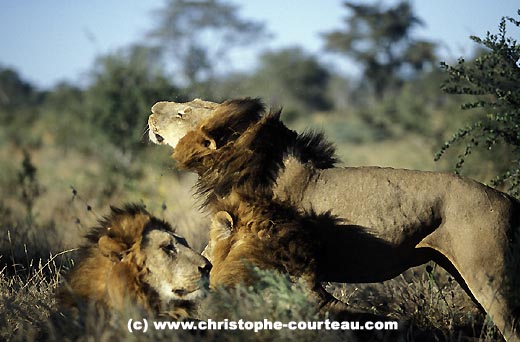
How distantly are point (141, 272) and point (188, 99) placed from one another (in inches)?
166

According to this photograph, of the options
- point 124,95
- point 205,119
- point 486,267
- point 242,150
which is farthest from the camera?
point 124,95

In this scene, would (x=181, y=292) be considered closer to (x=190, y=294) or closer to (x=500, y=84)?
(x=190, y=294)

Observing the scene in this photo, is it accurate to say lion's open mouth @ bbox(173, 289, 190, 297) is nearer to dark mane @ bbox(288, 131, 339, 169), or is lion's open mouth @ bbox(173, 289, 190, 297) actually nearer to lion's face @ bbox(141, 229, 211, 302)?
lion's face @ bbox(141, 229, 211, 302)

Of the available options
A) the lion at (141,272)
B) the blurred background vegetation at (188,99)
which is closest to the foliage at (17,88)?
the blurred background vegetation at (188,99)

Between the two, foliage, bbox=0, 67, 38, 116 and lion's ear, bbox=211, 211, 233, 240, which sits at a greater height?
foliage, bbox=0, 67, 38, 116

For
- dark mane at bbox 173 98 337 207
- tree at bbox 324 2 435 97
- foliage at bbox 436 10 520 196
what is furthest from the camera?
tree at bbox 324 2 435 97

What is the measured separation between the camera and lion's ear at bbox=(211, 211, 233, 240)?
197 inches

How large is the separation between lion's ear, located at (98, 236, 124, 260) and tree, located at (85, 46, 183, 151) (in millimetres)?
9390

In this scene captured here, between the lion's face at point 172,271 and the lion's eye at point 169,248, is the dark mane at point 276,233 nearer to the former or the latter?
the lion's face at point 172,271

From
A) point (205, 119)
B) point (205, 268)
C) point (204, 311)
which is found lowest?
point (204, 311)

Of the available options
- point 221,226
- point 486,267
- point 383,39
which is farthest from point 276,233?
point 383,39

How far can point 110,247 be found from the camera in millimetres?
4457

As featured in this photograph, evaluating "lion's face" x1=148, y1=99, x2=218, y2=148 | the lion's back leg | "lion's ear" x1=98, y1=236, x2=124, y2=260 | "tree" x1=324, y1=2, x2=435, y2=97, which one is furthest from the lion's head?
"tree" x1=324, y1=2, x2=435, y2=97

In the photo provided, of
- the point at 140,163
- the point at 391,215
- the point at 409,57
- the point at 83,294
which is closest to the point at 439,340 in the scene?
the point at 391,215
